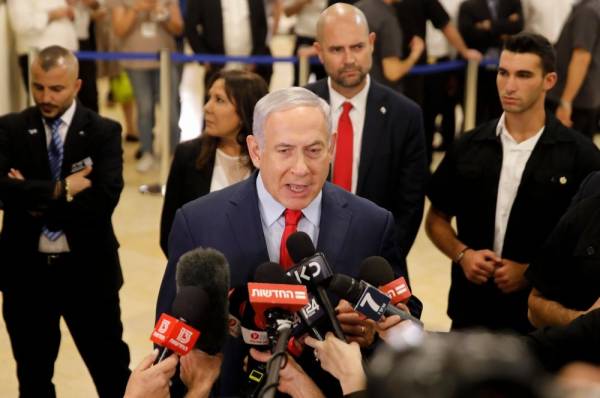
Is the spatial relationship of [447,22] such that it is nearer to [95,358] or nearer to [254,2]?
[254,2]

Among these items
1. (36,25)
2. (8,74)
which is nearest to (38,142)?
(36,25)

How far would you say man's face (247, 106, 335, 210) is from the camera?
275 cm

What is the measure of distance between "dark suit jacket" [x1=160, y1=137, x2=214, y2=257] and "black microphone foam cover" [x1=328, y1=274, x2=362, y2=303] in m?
2.24

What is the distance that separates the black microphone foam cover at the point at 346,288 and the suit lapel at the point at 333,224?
0.52 metres

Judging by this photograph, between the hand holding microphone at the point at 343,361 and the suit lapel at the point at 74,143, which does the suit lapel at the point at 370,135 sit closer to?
the suit lapel at the point at 74,143

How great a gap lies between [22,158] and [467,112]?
6277 mm

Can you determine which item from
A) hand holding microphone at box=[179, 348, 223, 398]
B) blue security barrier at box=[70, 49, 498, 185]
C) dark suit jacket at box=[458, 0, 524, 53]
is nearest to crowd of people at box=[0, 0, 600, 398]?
hand holding microphone at box=[179, 348, 223, 398]

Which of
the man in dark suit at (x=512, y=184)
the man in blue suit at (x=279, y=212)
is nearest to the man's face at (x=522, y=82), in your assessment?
the man in dark suit at (x=512, y=184)

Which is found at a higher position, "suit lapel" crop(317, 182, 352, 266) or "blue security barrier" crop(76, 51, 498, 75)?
"suit lapel" crop(317, 182, 352, 266)

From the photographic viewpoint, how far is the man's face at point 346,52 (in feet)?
16.0

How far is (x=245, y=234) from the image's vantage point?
2.85m

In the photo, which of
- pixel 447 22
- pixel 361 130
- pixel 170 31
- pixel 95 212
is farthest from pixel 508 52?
pixel 170 31

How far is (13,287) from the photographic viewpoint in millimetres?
4566

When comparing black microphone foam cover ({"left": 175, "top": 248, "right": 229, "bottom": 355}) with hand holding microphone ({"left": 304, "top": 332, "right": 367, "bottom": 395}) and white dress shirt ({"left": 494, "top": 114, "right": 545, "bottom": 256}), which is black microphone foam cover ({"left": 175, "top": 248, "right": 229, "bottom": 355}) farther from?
white dress shirt ({"left": 494, "top": 114, "right": 545, "bottom": 256})
